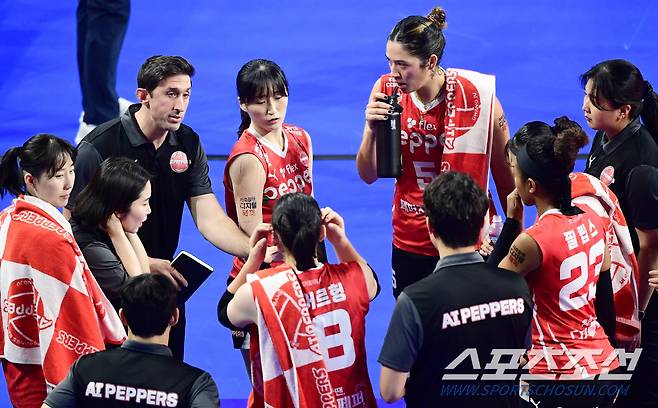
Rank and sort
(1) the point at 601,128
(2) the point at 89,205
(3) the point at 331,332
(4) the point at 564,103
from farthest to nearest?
(4) the point at 564,103 < (1) the point at 601,128 < (2) the point at 89,205 < (3) the point at 331,332

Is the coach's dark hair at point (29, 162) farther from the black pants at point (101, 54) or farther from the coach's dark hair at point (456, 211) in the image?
the black pants at point (101, 54)

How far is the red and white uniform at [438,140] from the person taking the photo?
501 centimetres

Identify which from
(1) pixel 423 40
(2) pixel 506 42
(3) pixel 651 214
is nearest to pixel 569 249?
(3) pixel 651 214

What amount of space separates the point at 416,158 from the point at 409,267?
0.55 meters

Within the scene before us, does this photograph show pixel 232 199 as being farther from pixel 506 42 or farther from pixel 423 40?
pixel 506 42

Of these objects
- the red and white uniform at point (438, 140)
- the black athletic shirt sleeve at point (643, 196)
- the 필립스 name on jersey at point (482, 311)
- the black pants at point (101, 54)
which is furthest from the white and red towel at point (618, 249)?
the black pants at point (101, 54)

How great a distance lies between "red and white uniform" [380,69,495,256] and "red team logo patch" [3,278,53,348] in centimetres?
195

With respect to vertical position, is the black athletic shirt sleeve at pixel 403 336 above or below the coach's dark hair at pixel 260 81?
below

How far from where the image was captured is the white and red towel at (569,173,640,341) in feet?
14.0

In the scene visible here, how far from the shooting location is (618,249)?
4480 millimetres

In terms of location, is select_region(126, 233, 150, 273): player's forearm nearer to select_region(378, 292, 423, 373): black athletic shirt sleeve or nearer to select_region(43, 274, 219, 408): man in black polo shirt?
select_region(43, 274, 219, 408): man in black polo shirt

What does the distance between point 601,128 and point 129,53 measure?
7407 millimetres

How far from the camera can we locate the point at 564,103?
386 inches

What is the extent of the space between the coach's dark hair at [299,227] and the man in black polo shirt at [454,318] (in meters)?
0.40
